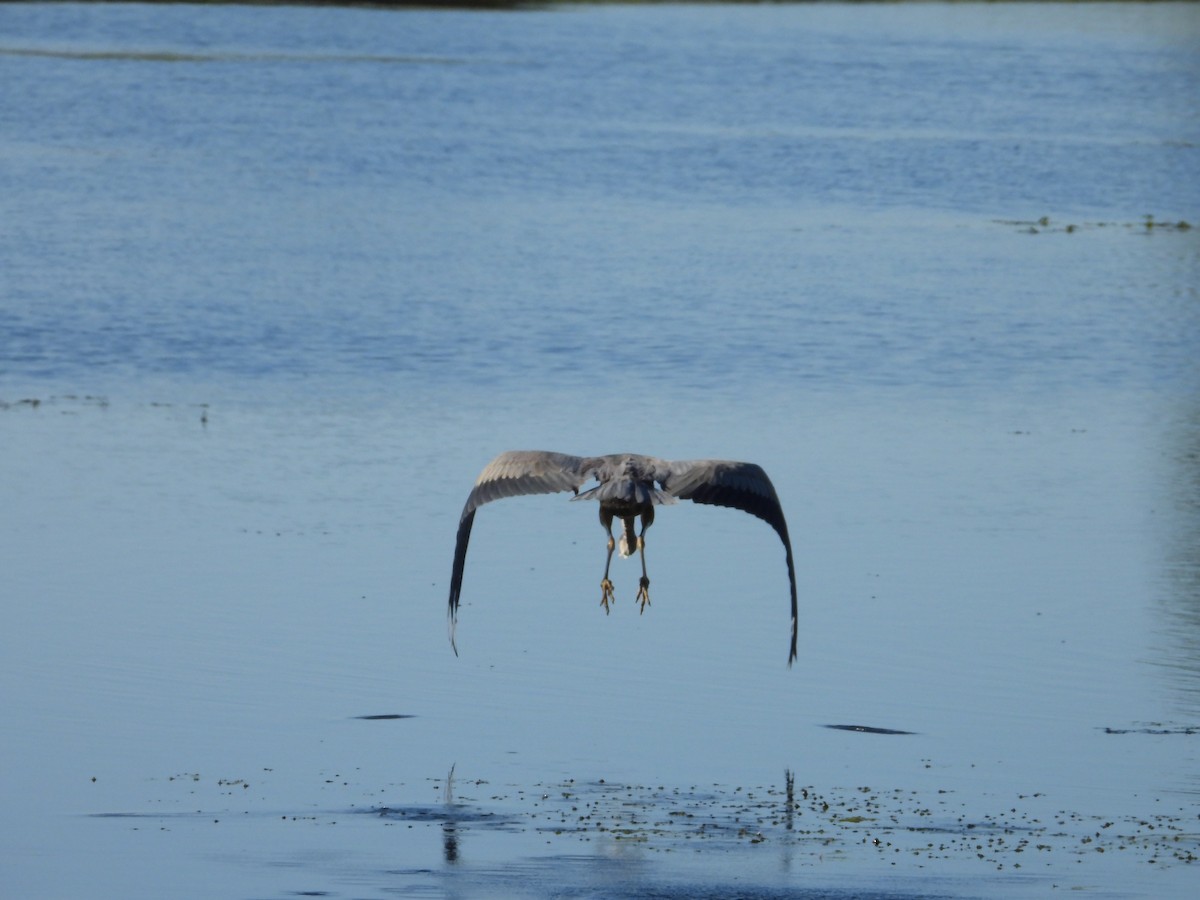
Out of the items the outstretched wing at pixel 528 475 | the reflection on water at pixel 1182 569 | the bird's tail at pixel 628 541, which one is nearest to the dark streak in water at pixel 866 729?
the reflection on water at pixel 1182 569

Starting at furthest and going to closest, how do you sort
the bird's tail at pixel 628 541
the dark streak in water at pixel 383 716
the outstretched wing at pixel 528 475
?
the dark streak in water at pixel 383 716 → the outstretched wing at pixel 528 475 → the bird's tail at pixel 628 541

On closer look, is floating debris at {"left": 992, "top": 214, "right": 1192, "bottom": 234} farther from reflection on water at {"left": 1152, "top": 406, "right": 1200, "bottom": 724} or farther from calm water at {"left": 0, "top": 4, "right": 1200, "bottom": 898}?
reflection on water at {"left": 1152, "top": 406, "right": 1200, "bottom": 724}

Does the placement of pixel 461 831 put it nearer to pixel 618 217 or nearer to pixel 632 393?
pixel 632 393

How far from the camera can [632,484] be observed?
1289 cm

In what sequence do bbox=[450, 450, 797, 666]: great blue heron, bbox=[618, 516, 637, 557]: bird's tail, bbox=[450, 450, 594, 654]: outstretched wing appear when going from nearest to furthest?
bbox=[450, 450, 797, 666]: great blue heron
bbox=[618, 516, 637, 557]: bird's tail
bbox=[450, 450, 594, 654]: outstretched wing

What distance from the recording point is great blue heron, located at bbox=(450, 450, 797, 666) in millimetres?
12945

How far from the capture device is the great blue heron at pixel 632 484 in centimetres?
1295

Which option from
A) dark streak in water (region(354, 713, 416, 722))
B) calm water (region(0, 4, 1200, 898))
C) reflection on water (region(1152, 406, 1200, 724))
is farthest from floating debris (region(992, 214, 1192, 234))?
dark streak in water (region(354, 713, 416, 722))

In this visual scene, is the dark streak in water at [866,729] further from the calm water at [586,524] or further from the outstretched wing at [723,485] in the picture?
the outstretched wing at [723,485]

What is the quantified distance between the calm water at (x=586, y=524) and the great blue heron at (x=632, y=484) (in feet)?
6.52

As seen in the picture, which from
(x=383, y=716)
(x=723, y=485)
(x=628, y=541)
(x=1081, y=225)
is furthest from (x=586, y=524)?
(x=1081, y=225)

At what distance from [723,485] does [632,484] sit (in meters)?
0.61

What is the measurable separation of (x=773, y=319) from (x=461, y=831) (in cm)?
2147

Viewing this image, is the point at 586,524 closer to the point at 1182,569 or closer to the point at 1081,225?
the point at 1182,569
